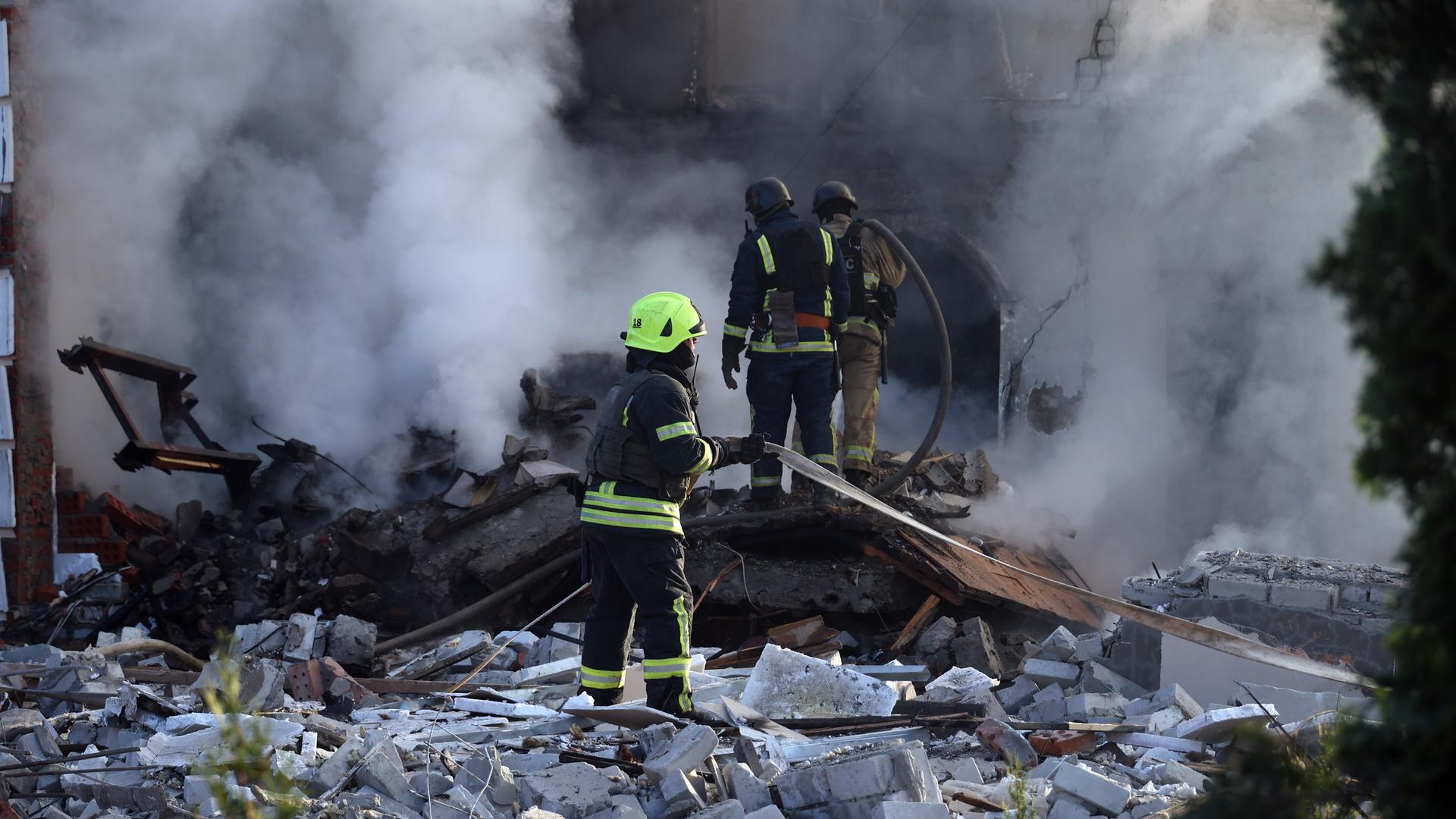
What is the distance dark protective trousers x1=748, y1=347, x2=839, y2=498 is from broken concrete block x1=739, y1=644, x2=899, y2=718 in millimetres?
2254

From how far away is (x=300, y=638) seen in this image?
693 cm

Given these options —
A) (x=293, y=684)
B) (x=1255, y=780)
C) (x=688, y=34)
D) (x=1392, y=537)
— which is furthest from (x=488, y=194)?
(x=1255, y=780)

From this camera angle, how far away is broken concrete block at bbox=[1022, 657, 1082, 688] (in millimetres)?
5645

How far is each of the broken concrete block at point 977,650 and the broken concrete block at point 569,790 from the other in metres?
2.93

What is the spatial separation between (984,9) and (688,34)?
8.93ft

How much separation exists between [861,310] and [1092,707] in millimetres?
3459

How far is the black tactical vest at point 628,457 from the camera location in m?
4.96

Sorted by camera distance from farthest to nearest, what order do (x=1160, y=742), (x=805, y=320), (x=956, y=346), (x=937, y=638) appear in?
(x=956, y=346) < (x=805, y=320) < (x=937, y=638) < (x=1160, y=742)

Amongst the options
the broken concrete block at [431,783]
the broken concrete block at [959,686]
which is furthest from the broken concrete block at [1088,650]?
the broken concrete block at [431,783]

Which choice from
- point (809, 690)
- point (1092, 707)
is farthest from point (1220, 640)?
point (809, 690)

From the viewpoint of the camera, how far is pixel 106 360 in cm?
816

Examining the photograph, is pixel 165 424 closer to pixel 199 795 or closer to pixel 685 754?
pixel 199 795

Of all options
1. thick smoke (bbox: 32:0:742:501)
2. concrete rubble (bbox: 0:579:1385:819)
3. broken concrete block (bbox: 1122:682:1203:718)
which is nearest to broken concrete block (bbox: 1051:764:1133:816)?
concrete rubble (bbox: 0:579:1385:819)

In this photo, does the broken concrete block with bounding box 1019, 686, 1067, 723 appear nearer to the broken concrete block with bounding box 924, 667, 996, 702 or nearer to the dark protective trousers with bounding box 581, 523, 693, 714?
the broken concrete block with bounding box 924, 667, 996, 702
